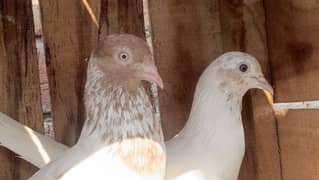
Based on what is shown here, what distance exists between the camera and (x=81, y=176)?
199 centimetres

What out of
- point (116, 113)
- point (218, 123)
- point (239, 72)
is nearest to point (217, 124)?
point (218, 123)

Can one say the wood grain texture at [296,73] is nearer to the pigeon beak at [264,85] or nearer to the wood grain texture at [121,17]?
the pigeon beak at [264,85]

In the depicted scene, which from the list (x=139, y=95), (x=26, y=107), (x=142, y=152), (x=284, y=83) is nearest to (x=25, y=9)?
(x=26, y=107)

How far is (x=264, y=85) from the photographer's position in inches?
92.8

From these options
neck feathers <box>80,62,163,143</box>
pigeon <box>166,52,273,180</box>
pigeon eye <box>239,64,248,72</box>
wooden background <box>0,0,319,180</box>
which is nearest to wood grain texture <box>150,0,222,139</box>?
wooden background <box>0,0,319,180</box>

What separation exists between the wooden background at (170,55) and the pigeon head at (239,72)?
0.09 meters

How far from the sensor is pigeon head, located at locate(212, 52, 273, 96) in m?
2.39

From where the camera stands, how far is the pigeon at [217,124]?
7.54 ft

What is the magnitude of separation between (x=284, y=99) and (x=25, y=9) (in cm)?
101

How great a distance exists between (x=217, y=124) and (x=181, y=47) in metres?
0.37

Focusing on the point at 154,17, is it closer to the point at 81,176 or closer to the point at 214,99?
the point at 214,99

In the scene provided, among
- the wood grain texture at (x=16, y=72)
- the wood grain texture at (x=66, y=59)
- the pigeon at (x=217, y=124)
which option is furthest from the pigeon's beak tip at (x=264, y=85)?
the wood grain texture at (x=16, y=72)

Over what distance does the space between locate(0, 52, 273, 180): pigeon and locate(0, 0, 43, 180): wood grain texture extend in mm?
157

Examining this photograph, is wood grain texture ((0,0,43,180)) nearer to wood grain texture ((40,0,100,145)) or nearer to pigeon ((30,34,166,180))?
wood grain texture ((40,0,100,145))
